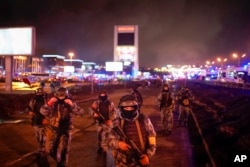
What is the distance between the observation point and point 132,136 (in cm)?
497

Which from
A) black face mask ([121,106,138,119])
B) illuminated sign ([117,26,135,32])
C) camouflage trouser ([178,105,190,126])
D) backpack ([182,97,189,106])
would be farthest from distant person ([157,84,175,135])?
illuminated sign ([117,26,135,32])

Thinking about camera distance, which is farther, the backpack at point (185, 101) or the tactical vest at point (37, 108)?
the backpack at point (185, 101)

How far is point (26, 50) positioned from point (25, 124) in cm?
1919

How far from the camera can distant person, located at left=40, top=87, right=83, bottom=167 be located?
739 centimetres

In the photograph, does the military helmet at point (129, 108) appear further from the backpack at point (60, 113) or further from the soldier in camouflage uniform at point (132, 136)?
the backpack at point (60, 113)

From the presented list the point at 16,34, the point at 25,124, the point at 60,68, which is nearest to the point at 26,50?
the point at 16,34

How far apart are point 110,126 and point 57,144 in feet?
6.61

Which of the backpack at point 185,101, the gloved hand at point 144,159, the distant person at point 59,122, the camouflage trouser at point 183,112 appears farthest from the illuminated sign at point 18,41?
the gloved hand at point 144,159

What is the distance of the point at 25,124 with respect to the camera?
17.1m

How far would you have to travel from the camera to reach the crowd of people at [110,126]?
4.96 metres

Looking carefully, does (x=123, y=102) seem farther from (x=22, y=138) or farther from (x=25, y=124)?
(x=25, y=124)

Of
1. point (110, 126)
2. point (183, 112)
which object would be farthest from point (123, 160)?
Result: point (183, 112)

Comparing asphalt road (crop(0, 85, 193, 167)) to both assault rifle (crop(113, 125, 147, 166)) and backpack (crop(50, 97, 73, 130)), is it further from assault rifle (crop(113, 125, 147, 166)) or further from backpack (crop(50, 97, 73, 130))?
assault rifle (crop(113, 125, 147, 166))

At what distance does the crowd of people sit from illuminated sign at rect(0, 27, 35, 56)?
23226mm
